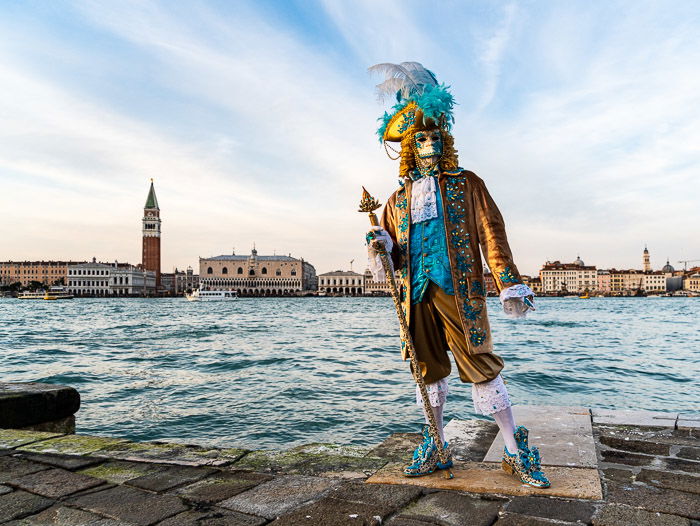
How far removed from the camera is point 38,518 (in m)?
2.33

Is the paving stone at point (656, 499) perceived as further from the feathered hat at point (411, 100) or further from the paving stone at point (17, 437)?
the paving stone at point (17, 437)

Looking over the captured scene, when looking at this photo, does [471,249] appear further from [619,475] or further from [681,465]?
[681,465]

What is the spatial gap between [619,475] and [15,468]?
3.40m

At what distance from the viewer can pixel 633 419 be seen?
14.0 feet

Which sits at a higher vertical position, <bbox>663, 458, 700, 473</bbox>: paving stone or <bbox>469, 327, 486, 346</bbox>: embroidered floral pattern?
<bbox>469, 327, 486, 346</bbox>: embroidered floral pattern

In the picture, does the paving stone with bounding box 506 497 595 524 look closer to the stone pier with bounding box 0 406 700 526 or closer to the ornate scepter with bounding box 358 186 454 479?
the stone pier with bounding box 0 406 700 526

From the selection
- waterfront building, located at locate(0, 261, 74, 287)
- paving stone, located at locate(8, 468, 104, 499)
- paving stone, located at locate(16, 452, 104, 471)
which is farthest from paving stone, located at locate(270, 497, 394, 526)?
waterfront building, located at locate(0, 261, 74, 287)

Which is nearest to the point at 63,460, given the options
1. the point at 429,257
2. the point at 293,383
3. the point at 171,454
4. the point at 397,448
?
the point at 171,454

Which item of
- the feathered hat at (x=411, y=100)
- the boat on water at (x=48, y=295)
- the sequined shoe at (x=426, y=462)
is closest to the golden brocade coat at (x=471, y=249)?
the feathered hat at (x=411, y=100)

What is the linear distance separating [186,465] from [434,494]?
153 cm

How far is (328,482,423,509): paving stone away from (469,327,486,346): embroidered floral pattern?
857mm

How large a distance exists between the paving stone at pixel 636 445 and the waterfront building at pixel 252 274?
13515cm

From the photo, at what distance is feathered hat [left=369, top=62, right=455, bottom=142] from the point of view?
3285 mm

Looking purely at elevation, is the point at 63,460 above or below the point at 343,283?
below
